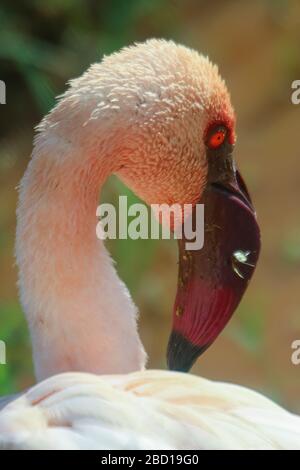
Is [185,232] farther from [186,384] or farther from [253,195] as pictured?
[253,195]

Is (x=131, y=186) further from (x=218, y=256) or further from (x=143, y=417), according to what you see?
(x=143, y=417)

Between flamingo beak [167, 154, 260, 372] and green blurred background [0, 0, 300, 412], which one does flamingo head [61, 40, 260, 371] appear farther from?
green blurred background [0, 0, 300, 412]

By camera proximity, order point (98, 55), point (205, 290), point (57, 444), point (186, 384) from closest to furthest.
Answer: point (57, 444)
point (186, 384)
point (205, 290)
point (98, 55)

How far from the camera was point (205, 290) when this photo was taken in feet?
5.84

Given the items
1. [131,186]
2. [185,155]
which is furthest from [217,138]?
[131,186]

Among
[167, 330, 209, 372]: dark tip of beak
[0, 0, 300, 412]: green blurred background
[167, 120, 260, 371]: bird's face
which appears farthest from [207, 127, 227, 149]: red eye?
[0, 0, 300, 412]: green blurred background

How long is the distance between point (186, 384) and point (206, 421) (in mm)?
112

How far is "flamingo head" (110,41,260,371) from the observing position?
1.69 meters

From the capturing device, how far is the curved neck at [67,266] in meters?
1.69

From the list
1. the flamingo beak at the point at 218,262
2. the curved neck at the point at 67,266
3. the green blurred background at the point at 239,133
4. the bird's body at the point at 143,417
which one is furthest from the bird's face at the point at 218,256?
the green blurred background at the point at 239,133

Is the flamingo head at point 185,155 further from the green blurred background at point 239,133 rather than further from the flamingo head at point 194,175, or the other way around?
the green blurred background at point 239,133

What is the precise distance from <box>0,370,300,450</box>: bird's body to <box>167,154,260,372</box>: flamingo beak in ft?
0.89

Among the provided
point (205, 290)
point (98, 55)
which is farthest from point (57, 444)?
point (98, 55)

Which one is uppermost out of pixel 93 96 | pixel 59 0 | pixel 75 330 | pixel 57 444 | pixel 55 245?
→ pixel 59 0
